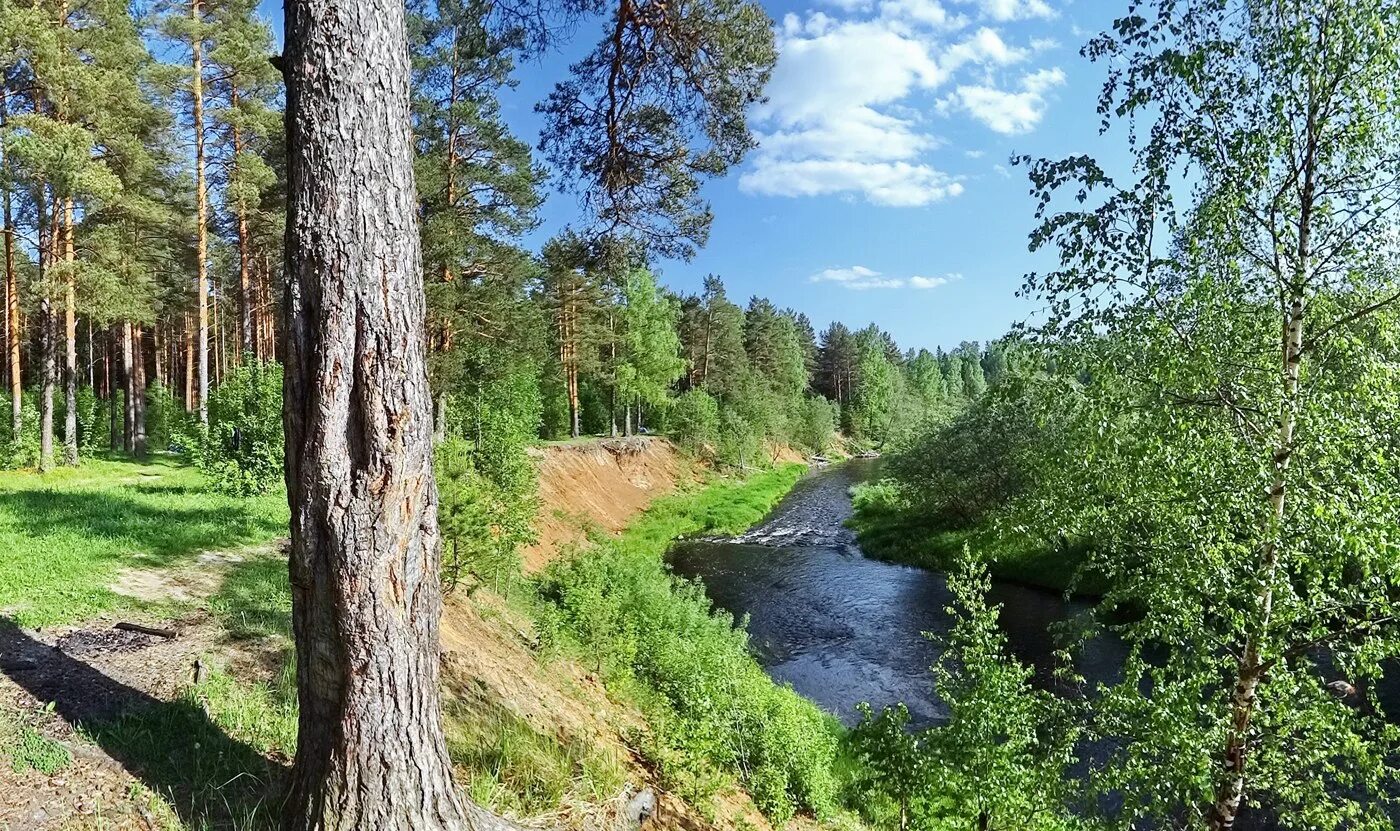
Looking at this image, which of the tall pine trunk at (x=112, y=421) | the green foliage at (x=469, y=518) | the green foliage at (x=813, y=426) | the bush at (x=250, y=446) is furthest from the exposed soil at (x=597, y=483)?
the green foliage at (x=813, y=426)

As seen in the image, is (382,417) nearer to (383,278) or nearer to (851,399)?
(383,278)

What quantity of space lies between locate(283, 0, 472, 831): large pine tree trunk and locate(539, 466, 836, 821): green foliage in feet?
11.4

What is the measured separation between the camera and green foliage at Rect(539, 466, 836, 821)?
22.3ft

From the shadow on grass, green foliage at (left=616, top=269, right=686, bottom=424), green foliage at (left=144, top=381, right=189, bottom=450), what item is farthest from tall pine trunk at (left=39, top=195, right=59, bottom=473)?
green foliage at (left=616, top=269, right=686, bottom=424)

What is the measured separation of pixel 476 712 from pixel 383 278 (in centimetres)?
374

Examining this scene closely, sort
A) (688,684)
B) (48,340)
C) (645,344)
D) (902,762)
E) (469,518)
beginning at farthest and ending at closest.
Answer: (645,344) → (48,340) → (469,518) → (688,684) → (902,762)

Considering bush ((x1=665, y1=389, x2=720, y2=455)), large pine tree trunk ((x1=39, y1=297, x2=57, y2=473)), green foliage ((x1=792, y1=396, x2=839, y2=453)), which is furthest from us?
green foliage ((x1=792, y1=396, x2=839, y2=453))

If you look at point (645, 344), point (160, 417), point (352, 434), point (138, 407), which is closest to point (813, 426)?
point (645, 344)

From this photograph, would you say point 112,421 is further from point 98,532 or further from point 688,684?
point 688,684

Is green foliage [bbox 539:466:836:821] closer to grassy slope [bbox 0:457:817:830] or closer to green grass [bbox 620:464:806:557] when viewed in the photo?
grassy slope [bbox 0:457:817:830]

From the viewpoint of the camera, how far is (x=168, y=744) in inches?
165

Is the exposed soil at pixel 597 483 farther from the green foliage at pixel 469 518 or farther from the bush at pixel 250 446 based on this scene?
the green foliage at pixel 469 518

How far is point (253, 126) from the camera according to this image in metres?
19.5

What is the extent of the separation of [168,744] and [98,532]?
265 inches
